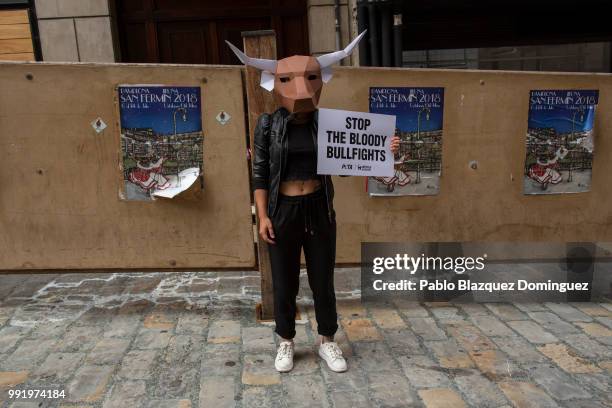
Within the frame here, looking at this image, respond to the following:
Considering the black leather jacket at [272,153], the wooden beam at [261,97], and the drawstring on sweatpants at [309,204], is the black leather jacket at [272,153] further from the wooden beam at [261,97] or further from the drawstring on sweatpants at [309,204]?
the wooden beam at [261,97]

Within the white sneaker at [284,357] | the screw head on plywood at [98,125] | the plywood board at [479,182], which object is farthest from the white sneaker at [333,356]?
the screw head on plywood at [98,125]

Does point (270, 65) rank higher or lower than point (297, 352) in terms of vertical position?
higher

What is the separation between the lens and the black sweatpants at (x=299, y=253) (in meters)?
2.99

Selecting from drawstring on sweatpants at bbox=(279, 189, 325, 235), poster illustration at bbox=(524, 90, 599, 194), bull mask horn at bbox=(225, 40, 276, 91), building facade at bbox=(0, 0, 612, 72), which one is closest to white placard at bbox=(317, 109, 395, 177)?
drawstring on sweatpants at bbox=(279, 189, 325, 235)

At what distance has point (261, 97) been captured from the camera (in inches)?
141

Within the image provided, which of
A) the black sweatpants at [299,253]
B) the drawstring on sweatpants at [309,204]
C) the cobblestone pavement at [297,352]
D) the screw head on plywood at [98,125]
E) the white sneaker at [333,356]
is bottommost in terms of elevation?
the cobblestone pavement at [297,352]

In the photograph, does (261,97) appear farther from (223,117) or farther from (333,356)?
(333,356)

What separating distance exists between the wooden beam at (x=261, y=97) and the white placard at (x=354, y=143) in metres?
0.78

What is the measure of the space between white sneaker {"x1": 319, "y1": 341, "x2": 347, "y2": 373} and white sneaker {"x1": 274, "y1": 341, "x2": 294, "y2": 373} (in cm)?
21

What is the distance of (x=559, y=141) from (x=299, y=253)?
250 cm

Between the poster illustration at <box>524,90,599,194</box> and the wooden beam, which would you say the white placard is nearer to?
the wooden beam

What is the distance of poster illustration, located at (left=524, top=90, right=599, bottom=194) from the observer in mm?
4004

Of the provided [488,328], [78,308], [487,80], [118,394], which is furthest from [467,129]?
[78,308]

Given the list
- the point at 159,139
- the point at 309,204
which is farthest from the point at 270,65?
the point at 159,139
